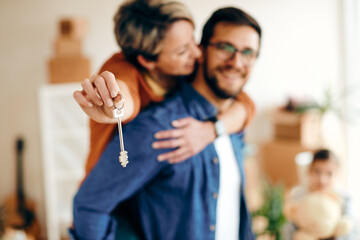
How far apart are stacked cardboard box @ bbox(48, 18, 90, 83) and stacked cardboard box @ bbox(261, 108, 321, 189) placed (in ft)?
4.12

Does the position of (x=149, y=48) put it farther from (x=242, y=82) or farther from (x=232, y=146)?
(x=232, y=146)

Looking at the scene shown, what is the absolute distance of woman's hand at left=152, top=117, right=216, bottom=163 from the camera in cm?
78

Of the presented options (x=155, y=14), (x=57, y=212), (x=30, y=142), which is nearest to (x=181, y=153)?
(x=155, y=14)

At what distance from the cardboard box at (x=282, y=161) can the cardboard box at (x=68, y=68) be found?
1261 millimetres

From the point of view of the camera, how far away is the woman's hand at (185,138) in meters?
0.78

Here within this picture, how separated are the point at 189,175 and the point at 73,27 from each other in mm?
1734

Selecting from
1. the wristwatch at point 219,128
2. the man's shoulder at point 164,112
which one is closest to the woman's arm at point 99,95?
the man's shoulder at point 164,112

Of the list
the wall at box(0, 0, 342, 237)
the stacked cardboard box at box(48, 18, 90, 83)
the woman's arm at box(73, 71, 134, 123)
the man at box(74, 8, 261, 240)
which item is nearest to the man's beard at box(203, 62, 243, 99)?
the man at box(74, 8, 261, 240)

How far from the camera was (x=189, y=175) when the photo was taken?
82 centimetres

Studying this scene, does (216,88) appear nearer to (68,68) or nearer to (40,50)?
(68,68)

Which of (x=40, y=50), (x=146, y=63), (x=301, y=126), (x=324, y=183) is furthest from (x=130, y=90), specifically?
(x=40, y=50)

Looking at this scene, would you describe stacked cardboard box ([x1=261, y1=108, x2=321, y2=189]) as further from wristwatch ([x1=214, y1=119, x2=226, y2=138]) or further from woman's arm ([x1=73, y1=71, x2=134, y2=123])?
woman's arm ([x1=73, y1=71, x2=134, y2=123])

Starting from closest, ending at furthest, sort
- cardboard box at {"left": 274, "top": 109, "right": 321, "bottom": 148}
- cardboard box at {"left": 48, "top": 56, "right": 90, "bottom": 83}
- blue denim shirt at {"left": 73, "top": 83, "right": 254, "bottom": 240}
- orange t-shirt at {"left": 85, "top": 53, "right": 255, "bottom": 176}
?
1. orange t-shirt at {"left": 85, "top": 53, "right": 255, "bottom": 176}
2. blue denim shirt at {"left": 73, "top": 83, "right": 254, "bottom": 240}
3. cardboard box at {"left": 48, "top": 56, "right": 90, "bottom": 83}
4. cardboard box at {"left": 274, "top": 109, "right": 321, "bottom": 148}

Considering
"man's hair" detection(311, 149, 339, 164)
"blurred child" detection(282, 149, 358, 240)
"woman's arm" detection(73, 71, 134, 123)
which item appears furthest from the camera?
"man's hair" detection(311, 149, 339, 164)
